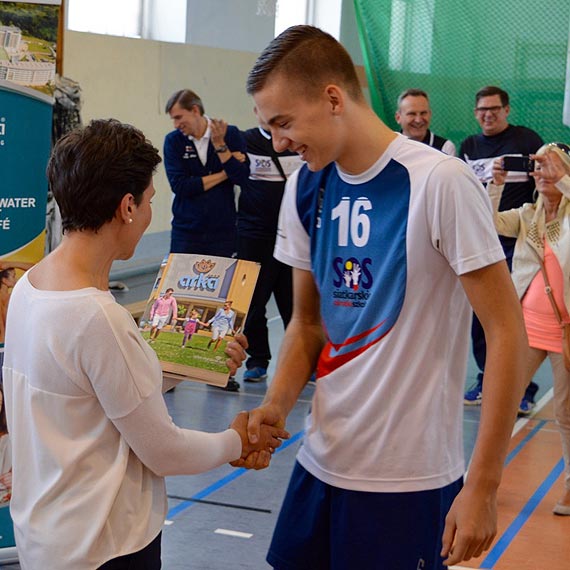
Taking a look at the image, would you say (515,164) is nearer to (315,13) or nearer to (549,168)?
(549,168)

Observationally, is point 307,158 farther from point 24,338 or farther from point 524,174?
point 524,174

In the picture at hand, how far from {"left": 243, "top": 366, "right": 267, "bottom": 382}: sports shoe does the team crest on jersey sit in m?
4.81

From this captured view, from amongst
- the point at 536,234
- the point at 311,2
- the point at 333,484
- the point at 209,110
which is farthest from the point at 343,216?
the point at 311,2

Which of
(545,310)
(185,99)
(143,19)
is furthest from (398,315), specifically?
(143,19)

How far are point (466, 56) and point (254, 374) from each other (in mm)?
3910

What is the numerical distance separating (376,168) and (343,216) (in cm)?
13

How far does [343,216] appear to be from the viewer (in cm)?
205

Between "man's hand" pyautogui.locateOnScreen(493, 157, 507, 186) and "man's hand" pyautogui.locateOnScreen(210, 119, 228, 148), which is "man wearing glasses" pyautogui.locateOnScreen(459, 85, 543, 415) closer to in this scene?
"man's hand" pyautogui.locateOnScreen(493, 157, 507, 186)

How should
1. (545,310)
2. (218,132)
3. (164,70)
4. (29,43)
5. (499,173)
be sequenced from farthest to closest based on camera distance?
(164,70), (218,132), (499,173), (545,310), (29,43)

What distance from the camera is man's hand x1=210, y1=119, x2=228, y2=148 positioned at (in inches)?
261

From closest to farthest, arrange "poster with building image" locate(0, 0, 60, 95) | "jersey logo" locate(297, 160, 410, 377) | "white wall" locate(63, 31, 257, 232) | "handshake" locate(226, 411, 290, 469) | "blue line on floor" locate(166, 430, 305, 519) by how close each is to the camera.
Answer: "jersey logo" locate(297, 160, 410, 377)
"handshake" locate(226, 411, 290, 469)
"poster with building image" locate(0, 0, 60, 95)
"blue line on floor" locate(166, 430, 305, 519)
"white wall" locate(63, 31, 257, 232)

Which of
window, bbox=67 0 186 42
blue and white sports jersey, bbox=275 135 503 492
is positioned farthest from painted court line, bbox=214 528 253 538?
window, bbox=67 0 186 42

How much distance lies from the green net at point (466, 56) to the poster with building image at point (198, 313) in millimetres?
6712

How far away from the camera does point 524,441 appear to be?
577 centimetres
